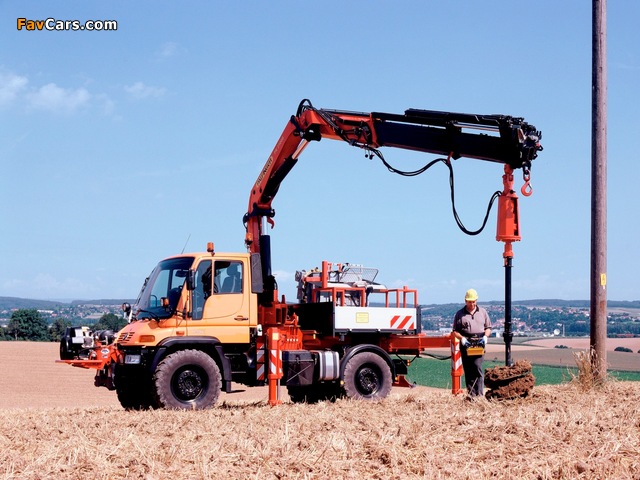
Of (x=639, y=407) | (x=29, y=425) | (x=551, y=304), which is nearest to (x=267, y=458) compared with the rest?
(x=29, y=425)

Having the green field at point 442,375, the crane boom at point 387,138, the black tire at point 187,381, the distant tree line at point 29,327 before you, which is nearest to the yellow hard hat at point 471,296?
the crane boom at point 387,138

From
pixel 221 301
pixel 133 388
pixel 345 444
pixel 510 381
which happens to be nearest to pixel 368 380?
pixel 221 301

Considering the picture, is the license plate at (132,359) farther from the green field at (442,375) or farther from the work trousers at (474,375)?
the green field at (442,375)

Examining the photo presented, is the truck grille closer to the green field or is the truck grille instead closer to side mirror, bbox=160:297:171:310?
side mirror, bbox=160:297:171:310

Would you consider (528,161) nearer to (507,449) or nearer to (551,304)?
(507,449)

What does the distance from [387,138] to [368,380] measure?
4468 millimetres

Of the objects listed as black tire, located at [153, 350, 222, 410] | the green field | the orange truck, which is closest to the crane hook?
the orange truck

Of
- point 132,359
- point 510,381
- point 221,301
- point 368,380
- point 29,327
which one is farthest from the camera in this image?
point 29,327

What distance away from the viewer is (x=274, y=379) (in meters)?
14.4

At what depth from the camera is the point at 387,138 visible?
50.2 feet

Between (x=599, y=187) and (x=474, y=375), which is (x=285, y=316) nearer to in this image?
(x=474, y=375)

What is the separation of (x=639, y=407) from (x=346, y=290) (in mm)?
6552

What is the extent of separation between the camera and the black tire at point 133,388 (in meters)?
13.8

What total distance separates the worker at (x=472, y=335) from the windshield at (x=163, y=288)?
15.2 ft
